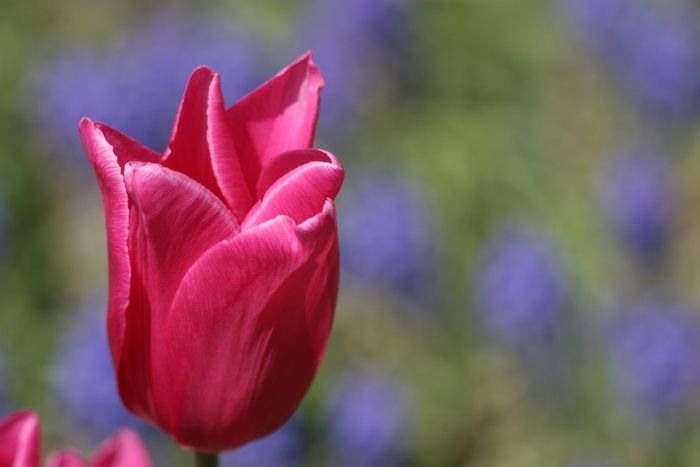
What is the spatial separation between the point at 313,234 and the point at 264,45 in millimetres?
2134

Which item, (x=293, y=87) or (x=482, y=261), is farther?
(x=482, y=261)

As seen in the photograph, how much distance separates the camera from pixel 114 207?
11.9 inches

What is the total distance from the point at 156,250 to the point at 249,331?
5 centimetres

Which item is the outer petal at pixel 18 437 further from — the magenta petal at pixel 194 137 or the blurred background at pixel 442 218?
the blurred background at pixel 442 218

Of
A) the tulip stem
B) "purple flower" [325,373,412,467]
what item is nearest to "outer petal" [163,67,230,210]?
the tulip stem

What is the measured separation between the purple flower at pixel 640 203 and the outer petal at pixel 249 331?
1616mm

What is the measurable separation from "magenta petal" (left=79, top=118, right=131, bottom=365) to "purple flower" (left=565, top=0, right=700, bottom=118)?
199 centimetres

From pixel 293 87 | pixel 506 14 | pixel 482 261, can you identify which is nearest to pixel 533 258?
pixel 482 261

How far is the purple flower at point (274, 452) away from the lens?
1.21 metres

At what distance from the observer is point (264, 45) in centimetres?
233

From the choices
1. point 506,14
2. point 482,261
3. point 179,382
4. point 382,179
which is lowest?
point 179,382

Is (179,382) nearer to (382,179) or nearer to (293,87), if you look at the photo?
(293,87)

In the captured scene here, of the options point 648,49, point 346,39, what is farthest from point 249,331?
point 648,49

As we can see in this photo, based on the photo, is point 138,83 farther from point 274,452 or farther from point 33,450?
point 33,450
